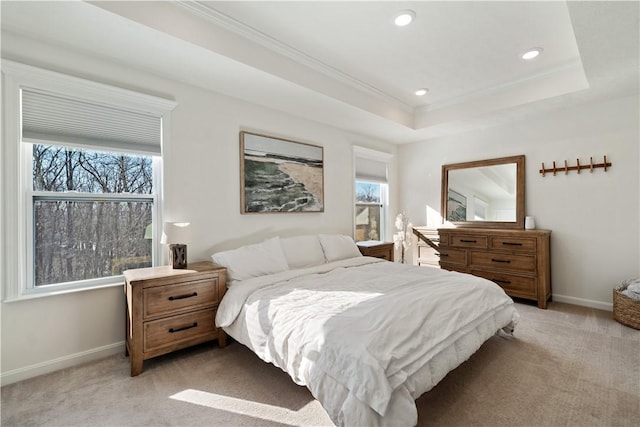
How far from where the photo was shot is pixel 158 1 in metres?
2.11

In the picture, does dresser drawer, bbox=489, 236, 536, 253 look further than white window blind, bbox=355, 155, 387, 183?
No

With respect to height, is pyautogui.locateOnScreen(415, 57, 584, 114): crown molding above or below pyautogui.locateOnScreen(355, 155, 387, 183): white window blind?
above

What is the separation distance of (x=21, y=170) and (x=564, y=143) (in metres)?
5.50

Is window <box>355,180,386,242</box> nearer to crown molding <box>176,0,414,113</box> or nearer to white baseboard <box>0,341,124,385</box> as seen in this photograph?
crown molding <box>176,0,414,113</box>

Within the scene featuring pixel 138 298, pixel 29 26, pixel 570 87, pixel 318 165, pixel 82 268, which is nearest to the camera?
pixel 29 26

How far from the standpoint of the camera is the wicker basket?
115 inches

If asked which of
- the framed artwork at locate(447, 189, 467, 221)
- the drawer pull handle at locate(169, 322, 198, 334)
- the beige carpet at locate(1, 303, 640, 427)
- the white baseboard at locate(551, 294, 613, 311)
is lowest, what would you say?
the beige carpet at locate(1, 303, 640, 427)

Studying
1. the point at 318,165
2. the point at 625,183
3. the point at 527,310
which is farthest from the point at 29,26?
the point at 625,183

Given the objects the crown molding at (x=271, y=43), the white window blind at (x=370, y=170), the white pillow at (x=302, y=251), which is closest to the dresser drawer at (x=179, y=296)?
the white pillow at (x=302, y=251)

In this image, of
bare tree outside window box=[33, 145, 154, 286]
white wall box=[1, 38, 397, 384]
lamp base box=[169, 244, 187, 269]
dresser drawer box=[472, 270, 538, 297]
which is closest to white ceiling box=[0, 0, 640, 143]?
white wall box=[1, 38, 397, 384]

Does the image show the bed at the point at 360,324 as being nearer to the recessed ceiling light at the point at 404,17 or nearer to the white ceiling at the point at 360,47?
the white ceiling at the point at 360,47

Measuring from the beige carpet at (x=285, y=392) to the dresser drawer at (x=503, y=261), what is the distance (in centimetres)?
114

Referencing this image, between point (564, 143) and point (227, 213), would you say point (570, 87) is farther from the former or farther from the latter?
point (227, 213)

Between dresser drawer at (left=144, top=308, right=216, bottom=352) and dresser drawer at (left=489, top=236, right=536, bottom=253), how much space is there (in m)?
3.48
